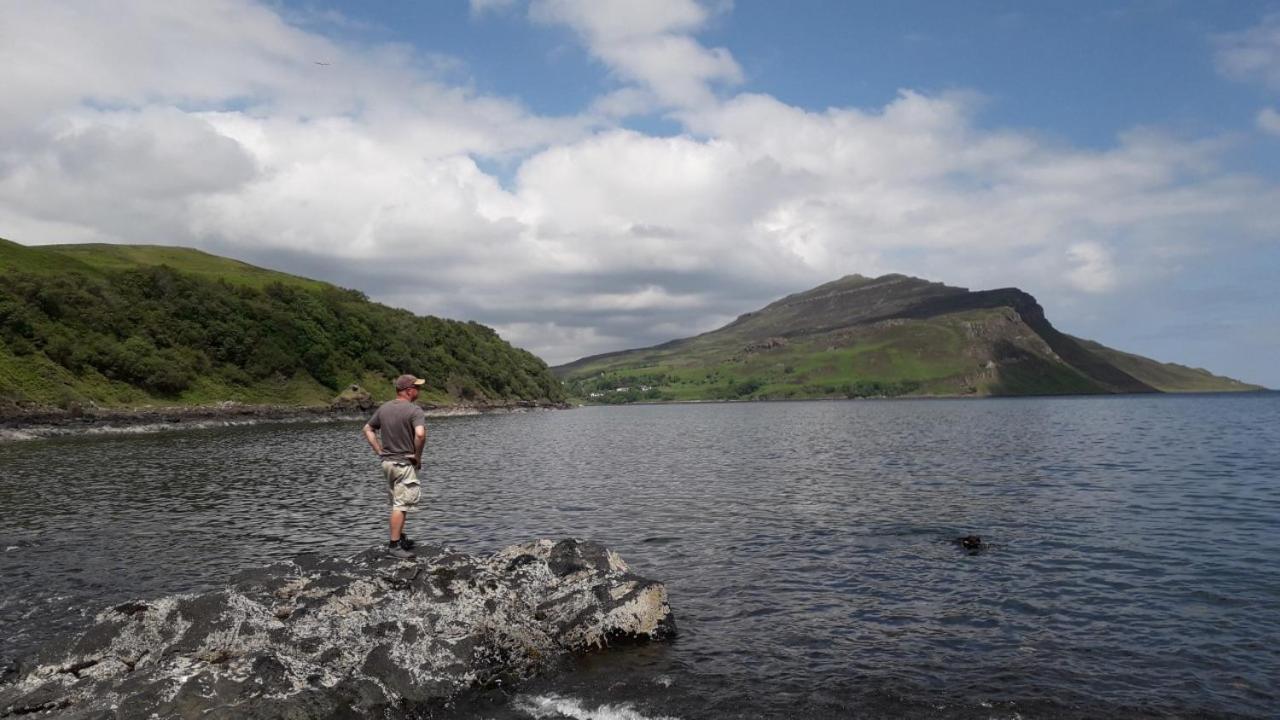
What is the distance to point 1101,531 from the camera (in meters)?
28.2

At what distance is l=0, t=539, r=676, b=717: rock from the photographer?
11367mm

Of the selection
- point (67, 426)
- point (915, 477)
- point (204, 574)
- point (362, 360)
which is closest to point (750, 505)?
point (915, 477)

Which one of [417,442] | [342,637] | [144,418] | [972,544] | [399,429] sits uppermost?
[399,429]

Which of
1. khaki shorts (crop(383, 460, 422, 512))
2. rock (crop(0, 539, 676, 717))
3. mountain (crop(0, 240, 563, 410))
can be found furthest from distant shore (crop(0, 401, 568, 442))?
rock (crop(0, 539, 676, 717))

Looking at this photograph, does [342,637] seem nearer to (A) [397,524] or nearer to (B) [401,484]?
(A) [397,524]

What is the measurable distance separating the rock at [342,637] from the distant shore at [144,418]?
87.3 metres

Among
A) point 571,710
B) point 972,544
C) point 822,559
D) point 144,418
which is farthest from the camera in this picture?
point 144,418

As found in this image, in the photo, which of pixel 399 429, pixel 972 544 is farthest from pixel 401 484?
pixel 972 544

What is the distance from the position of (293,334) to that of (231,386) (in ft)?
96.3

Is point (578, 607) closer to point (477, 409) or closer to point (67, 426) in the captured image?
point (67, 426)

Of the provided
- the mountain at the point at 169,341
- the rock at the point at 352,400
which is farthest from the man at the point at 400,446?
the rock at the point at 352,400

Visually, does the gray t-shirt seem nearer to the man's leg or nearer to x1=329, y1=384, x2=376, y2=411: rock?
the man's leg

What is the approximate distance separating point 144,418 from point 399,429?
362 ft

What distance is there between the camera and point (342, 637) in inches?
551
